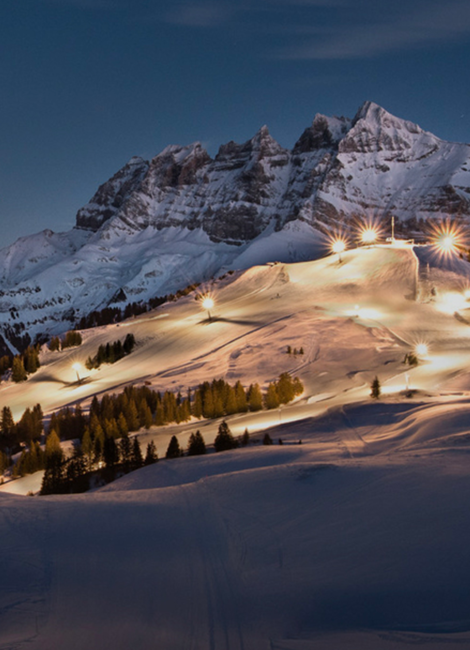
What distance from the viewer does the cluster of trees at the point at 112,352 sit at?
72500 millimetres

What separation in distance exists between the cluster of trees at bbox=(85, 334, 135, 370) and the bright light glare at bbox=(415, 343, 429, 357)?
44.1 meters

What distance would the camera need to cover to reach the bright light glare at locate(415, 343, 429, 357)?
140 feet

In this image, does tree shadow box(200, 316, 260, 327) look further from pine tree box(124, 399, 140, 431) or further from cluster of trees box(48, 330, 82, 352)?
cluster of trees box(48, 330, 82, 352)

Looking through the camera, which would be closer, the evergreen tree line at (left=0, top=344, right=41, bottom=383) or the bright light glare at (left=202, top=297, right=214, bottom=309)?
the evergreen tree line at (left=0, top=344, right=41, bottom=383)

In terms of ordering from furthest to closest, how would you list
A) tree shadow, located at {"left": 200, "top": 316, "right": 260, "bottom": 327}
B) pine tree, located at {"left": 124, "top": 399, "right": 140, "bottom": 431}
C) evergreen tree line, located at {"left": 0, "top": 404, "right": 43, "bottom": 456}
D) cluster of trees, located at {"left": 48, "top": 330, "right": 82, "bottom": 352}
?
cluster of trees, located at {"left": 48, "top": 330, "right": 82, "bottom": 352} → tree shadow, located at {"left": 200, "top": 316, "right": 260, "bottom": 327} → evergreen tree line, located at {"left": 0, "top": 404, "right": 43, "bottom": 456} → pine tree, located at {"left": 124, "top": 399, "right": 140, "bottom": 431}

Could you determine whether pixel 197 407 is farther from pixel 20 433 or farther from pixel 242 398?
pixel 20 433

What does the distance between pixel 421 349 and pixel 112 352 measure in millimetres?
47526

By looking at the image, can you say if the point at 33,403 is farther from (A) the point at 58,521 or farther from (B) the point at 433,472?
(B) the point at 433,472

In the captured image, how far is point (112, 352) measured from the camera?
7350 cm

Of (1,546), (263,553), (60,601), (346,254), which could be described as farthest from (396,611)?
(346,254)

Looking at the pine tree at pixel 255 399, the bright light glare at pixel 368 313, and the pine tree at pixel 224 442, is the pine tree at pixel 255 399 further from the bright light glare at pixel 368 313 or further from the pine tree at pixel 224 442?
the bright light glare at pixel 368 313

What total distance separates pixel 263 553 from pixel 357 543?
2.12m

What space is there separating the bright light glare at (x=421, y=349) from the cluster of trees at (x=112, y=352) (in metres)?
44.1

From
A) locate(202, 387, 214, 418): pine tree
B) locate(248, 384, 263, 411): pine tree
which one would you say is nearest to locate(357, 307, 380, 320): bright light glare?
locate(248, 384, 263, 411): pine tree
